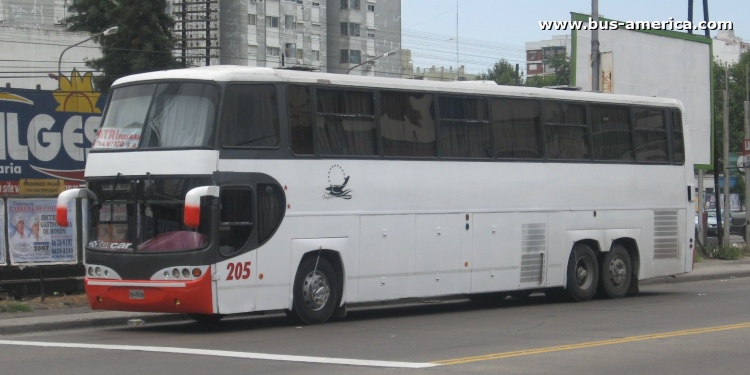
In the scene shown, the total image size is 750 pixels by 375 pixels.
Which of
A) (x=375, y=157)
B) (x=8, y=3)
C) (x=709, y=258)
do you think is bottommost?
(x=709, y=258)

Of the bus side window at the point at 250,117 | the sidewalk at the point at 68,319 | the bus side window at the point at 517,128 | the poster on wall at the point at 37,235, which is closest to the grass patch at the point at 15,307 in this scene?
the sidewalk at the point at 68,319

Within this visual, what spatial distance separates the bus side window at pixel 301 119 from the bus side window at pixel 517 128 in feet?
13.6

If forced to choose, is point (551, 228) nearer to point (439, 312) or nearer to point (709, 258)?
point (439, 312)

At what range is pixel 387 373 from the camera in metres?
9.93

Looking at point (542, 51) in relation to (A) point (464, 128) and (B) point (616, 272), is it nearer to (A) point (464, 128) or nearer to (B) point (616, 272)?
(B) point (616, 272)

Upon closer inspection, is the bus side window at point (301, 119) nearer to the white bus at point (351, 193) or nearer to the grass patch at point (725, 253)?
the white bus at point (351, 193)

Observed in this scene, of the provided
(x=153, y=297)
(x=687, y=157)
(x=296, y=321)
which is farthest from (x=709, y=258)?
(x=153, y=297)

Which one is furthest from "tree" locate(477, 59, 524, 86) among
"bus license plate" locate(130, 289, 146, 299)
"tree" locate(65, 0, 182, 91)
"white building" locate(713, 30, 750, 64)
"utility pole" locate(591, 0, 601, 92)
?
"bus license plate" locate(130, 289, 146, 299)

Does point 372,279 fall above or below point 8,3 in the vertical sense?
below

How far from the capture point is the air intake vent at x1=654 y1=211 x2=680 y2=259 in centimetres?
2106

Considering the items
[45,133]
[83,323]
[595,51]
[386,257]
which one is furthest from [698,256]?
[83,323]

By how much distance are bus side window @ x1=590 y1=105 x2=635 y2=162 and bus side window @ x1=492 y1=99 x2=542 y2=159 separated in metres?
1.65

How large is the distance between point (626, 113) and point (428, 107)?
5.54 meters

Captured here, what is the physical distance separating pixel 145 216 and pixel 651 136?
Answer: 11202 mm
